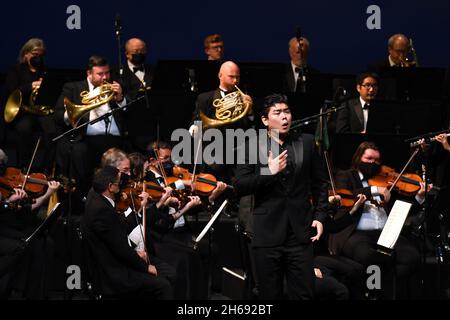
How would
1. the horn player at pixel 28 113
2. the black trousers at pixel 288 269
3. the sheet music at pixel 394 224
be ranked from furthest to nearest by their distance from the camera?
the horn player at pixel 28 113
the sheet music at pixel 394 224
the black trousers at pixel 288 269

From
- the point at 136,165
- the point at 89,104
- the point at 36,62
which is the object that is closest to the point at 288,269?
the point at 136,165

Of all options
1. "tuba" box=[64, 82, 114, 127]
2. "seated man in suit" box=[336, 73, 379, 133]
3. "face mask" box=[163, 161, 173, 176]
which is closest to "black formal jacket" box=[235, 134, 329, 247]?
"face mask" box=[163, 161, 173, 176]

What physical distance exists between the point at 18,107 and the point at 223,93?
161cm

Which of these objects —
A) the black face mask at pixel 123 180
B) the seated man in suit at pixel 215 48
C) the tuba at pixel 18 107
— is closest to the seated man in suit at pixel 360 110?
the seated man in suit at pixel 215 48

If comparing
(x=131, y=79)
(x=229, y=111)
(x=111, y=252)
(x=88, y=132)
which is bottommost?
(x=111, y=252)

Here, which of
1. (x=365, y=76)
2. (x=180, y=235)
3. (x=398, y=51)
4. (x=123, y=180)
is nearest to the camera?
(x=123, y=180)

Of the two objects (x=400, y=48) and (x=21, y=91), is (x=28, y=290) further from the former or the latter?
(x=400, y=48)

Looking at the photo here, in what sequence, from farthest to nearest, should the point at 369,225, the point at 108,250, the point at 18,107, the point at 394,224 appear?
the point at 18,107
the point at 369,225
the point at 394,224
the point at 108,250

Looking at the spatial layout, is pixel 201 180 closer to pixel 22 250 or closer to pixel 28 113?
pixel 22 250

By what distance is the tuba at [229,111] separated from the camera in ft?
26.2

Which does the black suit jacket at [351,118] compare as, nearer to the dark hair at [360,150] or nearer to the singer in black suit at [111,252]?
the dark hair at [360,150]

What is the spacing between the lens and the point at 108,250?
21.1 ft

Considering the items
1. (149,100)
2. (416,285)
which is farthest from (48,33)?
(416,285)

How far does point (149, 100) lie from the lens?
8.04m
